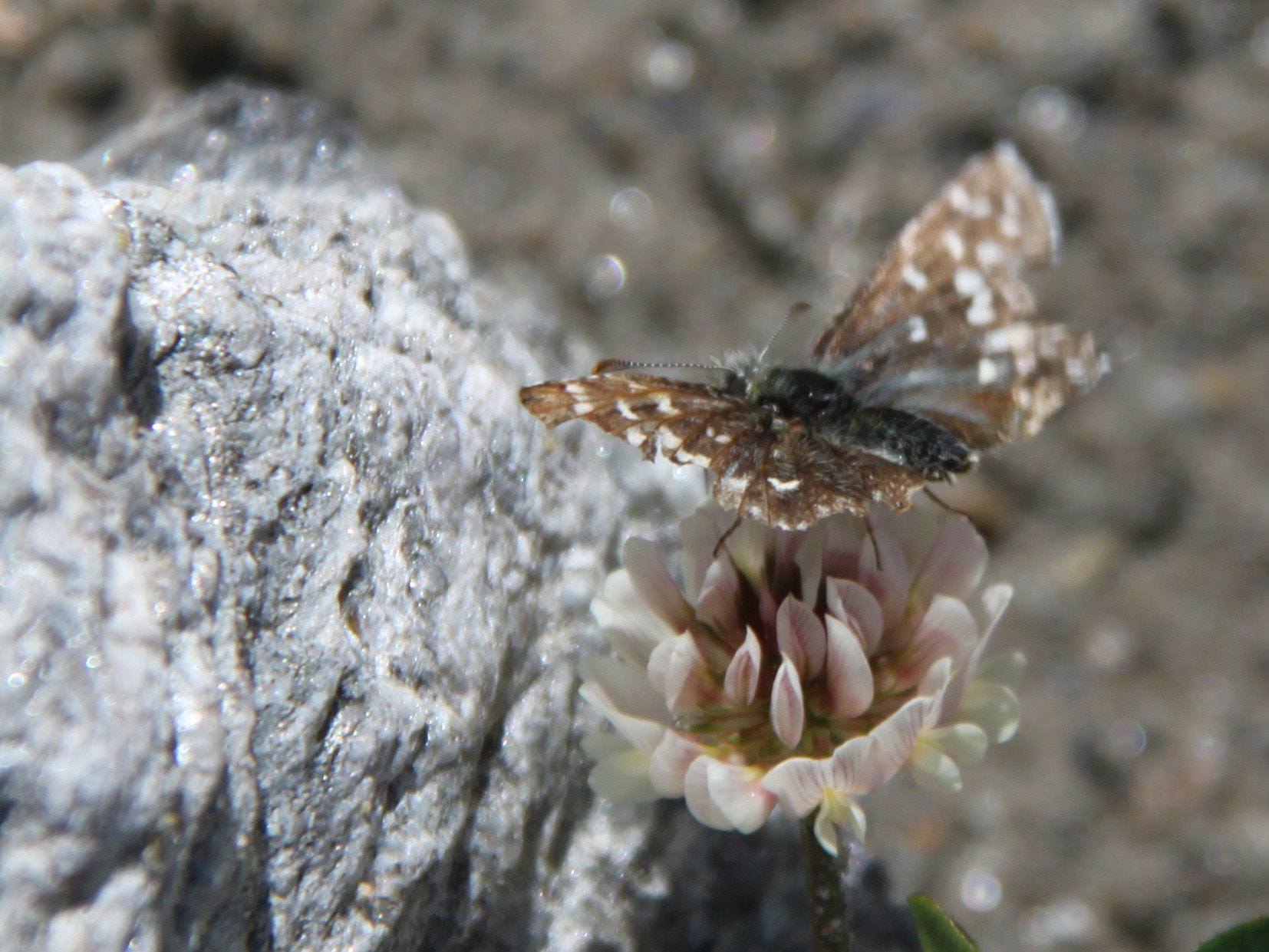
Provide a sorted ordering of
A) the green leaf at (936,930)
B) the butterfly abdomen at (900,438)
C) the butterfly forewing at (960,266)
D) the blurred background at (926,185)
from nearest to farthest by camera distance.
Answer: the green leaf at (936,930) < the butterfly abdomen at (900,438) < the butterfly forewing at (960,266) < the blurred background at (926,185)

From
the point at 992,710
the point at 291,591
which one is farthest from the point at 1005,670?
the point at 291,591

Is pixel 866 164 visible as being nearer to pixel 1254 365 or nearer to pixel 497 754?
pixel 1254 365

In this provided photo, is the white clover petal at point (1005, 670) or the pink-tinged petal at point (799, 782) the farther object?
the white clover petal at point (1005, 670)

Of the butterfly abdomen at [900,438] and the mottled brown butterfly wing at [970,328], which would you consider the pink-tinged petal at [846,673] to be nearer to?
the butterfly abdomen at [900,438]

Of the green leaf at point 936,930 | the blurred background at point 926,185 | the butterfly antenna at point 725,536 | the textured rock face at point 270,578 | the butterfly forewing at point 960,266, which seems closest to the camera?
the textured rock face at point 270,578

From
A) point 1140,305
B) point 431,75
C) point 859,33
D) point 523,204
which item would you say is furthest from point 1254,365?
point 431,75

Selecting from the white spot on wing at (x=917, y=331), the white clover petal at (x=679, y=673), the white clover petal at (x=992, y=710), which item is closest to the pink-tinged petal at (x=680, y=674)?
the white clover petal at (x=679, y=673)
